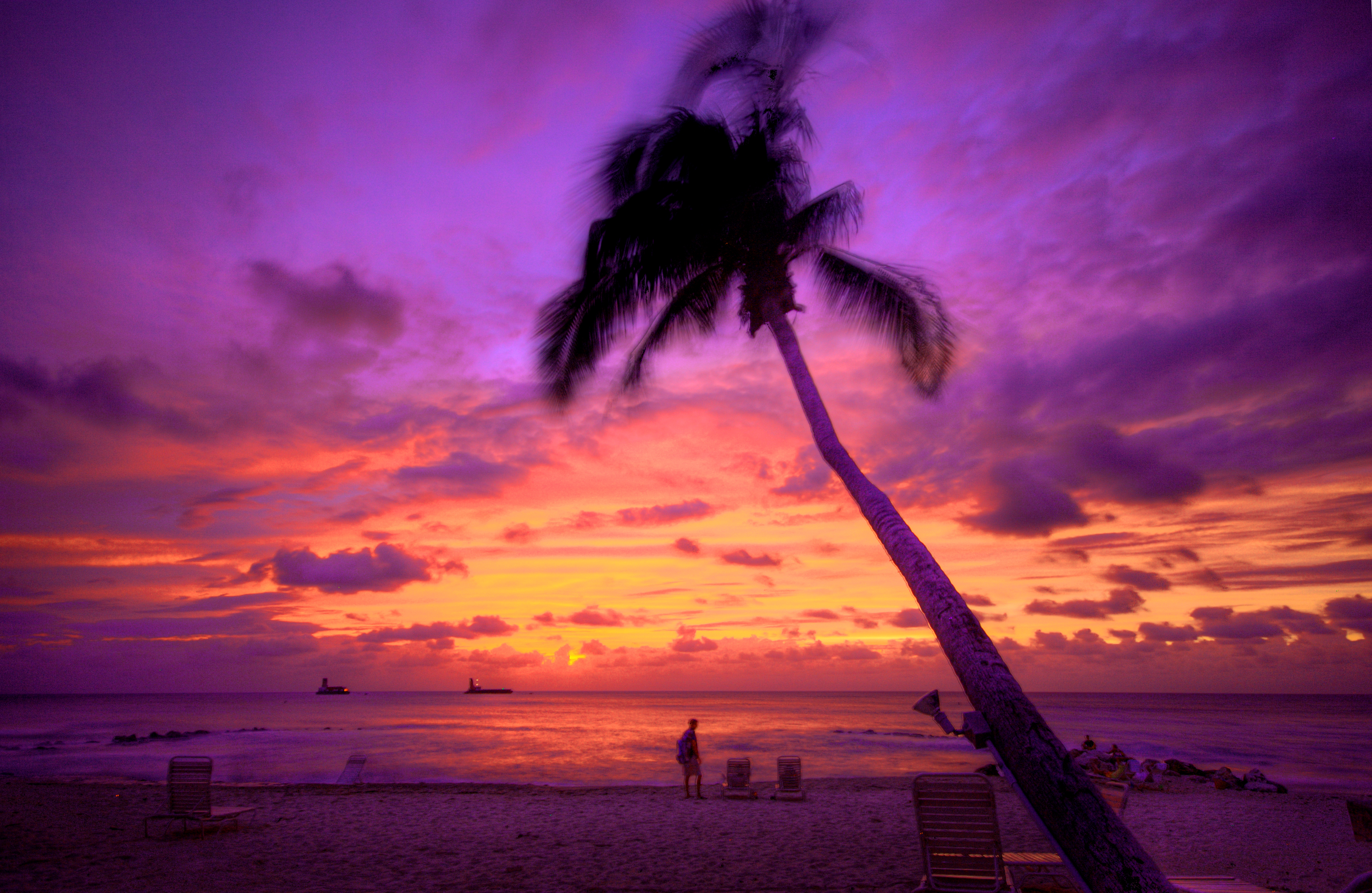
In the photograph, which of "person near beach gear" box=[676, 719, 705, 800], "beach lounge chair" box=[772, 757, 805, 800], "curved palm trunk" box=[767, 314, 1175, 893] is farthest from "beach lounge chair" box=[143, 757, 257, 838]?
"curved palm trunk" box=[767, 314, 1175, 893]

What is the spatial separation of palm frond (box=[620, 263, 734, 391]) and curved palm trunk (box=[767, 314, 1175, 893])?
4.02 meters

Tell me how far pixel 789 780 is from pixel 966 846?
23.4 feet

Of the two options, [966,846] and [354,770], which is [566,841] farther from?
[354,770]

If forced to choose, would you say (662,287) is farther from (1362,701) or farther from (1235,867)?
(1362,701)

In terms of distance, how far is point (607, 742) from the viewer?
113 feet

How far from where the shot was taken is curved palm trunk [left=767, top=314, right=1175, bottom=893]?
143 inches

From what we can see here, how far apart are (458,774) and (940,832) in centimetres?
1902

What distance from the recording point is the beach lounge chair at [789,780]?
12.6 metres

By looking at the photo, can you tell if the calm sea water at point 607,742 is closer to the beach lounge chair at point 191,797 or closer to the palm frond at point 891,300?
the beach lounge chair at point 191,797

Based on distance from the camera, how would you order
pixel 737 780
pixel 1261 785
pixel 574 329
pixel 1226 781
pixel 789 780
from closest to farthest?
pixel 574 329
pixel 789 780
pixel 737 780
pixel 1261 785
pixel 1226 781

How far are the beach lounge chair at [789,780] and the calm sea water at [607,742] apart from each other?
7.72 metres

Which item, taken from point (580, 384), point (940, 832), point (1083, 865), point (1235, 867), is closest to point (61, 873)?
point (580, 384)

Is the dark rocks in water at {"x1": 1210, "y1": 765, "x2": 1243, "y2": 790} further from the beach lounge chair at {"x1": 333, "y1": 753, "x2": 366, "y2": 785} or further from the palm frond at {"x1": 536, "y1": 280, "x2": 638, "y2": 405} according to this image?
the beach lounge chair at {"x1": 333, "y1": 753, "x2": 366, "y2": 785}

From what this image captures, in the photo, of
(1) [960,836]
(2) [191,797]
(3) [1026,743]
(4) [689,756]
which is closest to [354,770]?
(2) [191,797]
